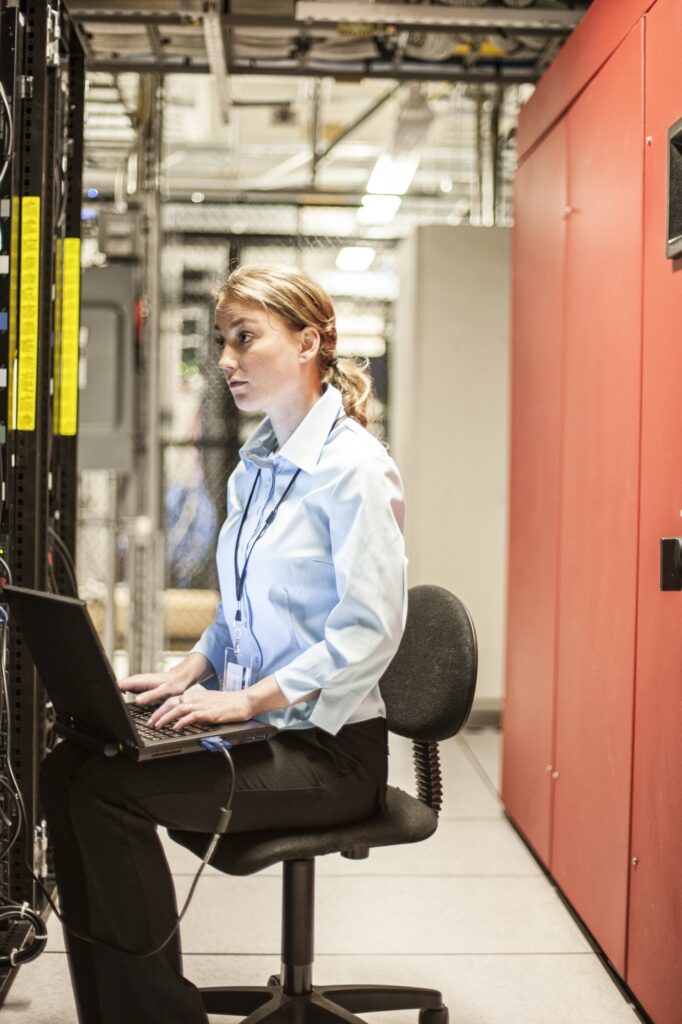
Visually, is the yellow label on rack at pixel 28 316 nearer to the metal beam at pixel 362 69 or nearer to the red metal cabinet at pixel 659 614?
the red metal cabinet at pixel 659 614

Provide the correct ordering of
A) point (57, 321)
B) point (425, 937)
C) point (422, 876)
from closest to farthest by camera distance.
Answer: point (425, 937)
point (57, 321)
point (422, 876)

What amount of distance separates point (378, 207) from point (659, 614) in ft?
15.3

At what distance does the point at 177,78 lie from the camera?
22.2 ft

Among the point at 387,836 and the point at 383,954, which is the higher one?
the point at 387,836

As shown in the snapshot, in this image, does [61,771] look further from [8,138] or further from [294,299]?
[8,138]

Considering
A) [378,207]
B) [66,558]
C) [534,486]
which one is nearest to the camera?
[66,558]

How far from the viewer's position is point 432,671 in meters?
2.08

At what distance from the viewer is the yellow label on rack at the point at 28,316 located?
2525 mm

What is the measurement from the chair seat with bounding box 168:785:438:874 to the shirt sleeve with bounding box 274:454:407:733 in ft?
0.66

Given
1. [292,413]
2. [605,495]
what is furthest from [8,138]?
[605,495]

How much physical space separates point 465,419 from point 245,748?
350 centimetres

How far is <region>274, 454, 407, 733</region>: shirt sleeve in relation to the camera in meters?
1.83

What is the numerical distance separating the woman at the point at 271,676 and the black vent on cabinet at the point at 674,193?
686 mm

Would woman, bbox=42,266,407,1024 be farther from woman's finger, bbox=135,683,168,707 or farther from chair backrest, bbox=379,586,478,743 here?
chair backrest, bbox=379,586,478,743
